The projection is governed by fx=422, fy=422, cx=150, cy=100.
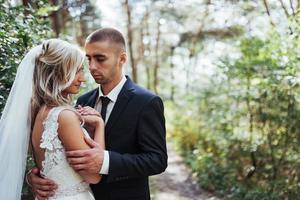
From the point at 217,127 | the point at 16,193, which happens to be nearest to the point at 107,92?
the point at 16,193

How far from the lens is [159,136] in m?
2.59

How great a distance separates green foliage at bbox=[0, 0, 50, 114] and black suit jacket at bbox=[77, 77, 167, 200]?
97 centimetres

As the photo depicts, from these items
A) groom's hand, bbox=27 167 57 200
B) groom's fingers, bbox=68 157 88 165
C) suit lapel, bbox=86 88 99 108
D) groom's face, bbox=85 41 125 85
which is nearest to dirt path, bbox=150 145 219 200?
suit lapel, bbox=86 88 99 108

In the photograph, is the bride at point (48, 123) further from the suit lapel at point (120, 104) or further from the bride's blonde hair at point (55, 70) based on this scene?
the suit lapel at point (120, 104)

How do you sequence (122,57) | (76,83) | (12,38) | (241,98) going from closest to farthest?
1. (76,83)
2. (122,57)
3. (12,38)
4. (241,98)

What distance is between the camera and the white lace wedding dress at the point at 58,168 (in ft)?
7.51

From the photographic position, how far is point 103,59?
8.78 ft

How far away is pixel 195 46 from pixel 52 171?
19162 millimetres

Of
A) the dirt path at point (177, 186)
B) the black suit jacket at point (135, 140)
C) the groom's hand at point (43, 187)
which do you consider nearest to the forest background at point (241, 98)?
the dirt path at point (177, 186)

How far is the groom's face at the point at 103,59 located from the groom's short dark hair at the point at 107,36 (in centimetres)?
2

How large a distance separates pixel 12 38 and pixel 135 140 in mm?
1385

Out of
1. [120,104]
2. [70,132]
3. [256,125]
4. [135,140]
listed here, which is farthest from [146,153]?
[256,125]

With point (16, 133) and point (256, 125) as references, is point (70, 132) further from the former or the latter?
point (256, 125)

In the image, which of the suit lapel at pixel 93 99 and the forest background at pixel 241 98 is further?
the forest background at pixel 241 98
